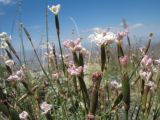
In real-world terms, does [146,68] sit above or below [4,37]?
below

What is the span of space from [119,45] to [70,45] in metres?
0.26

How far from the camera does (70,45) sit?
176 centimetres

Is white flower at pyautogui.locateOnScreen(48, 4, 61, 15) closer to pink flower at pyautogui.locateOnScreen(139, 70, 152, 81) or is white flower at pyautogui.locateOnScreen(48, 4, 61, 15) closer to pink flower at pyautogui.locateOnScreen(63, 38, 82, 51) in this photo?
pink flower at pyautogui.locateOnScreen(63, 38, 82, 51)

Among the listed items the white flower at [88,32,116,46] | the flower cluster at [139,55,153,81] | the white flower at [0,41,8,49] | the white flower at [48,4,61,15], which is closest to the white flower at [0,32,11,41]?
the white flower at [0,41,8,49]

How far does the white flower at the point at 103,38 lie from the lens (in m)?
1.69

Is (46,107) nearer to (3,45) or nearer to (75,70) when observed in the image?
(75,70)

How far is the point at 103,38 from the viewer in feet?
5.56

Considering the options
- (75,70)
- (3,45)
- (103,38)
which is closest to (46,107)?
(75,70)

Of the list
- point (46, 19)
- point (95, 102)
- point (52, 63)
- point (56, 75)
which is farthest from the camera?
point (52, 63)

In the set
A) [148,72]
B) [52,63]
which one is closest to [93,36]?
[148,72]

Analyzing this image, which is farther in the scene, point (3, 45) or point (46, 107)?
point (3, 45)

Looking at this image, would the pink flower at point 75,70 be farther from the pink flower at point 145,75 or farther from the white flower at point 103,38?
the pink flower at point 145,75

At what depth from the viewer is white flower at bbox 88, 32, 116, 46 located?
1693mm

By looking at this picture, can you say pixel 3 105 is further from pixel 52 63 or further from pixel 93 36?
pixel 52 63
